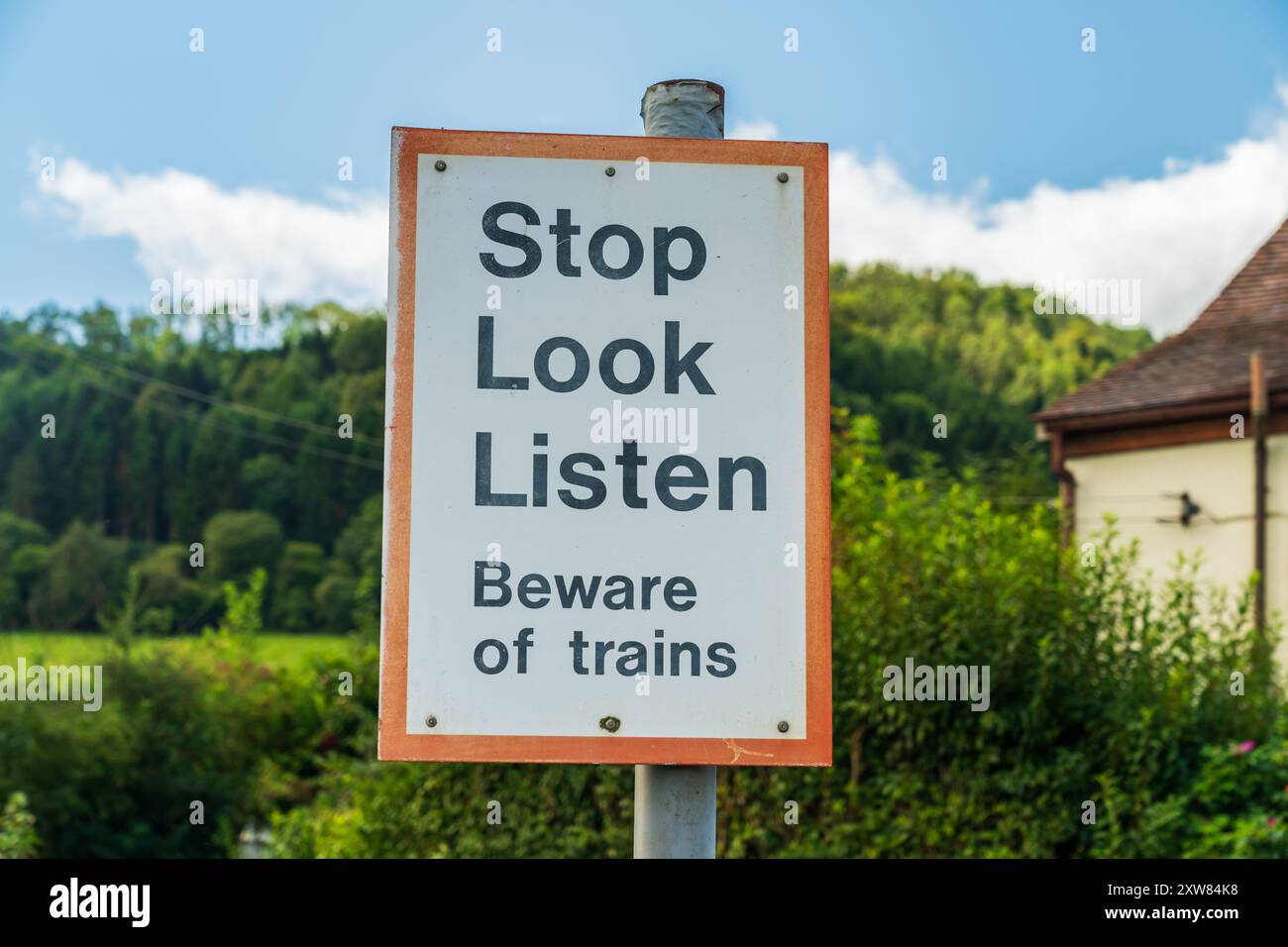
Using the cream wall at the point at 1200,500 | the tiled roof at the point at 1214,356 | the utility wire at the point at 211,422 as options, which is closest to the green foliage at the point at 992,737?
the cream wall at the point at 1200,500

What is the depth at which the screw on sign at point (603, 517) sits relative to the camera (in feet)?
6.57

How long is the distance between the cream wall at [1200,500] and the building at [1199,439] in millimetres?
11

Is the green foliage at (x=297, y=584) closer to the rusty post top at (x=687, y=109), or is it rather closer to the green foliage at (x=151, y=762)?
the green foliage at (x=151, y=762)

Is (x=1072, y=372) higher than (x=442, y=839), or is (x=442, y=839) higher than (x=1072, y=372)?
(x=1072, y=372)

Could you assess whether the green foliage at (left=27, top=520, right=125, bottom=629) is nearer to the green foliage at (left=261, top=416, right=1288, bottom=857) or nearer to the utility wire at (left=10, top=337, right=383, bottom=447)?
the utility wire at (left=10, top=337, right=383, bottom=447)

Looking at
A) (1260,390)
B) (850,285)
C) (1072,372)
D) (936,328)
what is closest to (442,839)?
(1260,390)

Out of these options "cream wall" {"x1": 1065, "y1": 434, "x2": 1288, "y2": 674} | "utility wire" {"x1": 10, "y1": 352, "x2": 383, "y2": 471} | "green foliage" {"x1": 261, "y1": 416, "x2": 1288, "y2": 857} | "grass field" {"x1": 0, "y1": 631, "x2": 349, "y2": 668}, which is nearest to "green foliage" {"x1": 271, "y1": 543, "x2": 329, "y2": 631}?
"utility wire" {"x1": 10, "y1": 352, "x2": 383, "y2": 471}

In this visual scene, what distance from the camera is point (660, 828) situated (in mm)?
1923

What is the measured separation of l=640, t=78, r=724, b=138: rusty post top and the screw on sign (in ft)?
0.67

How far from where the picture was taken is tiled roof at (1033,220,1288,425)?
48.0ft

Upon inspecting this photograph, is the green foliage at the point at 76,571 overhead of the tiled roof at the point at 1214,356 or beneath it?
beneath
